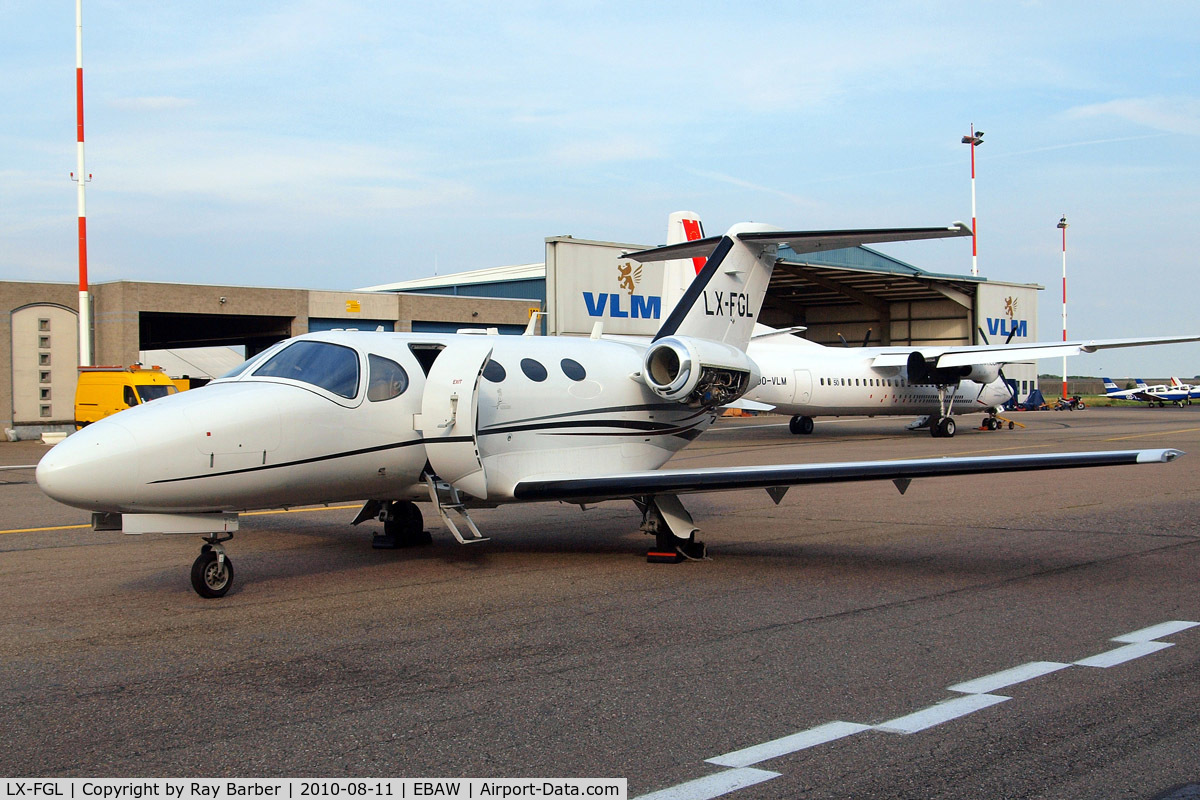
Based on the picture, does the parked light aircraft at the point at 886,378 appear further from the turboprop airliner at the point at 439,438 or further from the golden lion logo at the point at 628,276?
the turboprop airliner at the point at 439,438

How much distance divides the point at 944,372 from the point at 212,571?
101 feet

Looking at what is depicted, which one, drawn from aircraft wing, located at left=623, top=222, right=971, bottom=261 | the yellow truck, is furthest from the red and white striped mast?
aircraft wing, located at left=623, top=222, right=971, bottom=261

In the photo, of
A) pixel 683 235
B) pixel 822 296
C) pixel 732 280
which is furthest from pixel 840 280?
pixel 732 280

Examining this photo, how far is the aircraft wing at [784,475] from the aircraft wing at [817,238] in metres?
3.23

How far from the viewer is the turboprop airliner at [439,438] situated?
7750 millimetres

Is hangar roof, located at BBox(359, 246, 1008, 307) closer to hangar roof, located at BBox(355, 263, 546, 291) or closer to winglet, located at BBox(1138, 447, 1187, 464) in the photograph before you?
hangar roof, located at BBox(355, 263, 546, 291)

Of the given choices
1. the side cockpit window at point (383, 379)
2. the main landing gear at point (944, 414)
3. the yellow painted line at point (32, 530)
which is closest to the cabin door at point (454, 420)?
the side cockpit window at point (383, 379)

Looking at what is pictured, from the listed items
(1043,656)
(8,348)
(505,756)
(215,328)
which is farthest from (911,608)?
(215,328)

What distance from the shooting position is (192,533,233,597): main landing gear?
8250 mm

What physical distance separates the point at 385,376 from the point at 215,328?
1657 inches

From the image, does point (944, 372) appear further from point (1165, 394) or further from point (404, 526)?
point (1165, 394)

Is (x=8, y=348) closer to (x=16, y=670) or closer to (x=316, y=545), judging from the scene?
(x=316, y=545)

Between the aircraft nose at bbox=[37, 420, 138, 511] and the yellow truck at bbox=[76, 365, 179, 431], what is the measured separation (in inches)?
927

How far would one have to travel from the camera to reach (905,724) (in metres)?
5.02
